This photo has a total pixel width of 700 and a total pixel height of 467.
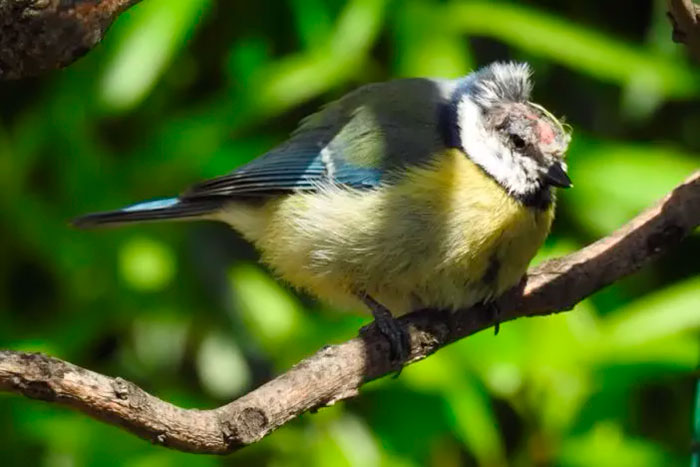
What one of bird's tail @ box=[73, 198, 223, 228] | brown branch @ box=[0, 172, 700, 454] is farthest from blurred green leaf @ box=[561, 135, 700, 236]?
bird's tail @ box=[73, 198, 223, 228]

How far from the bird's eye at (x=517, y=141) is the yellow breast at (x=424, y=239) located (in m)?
0.08

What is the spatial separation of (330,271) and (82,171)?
2.04 ft

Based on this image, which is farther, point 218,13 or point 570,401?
point 218,13

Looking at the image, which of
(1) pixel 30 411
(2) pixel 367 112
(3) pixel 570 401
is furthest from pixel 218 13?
(3) pixel 570 401

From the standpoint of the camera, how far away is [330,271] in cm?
192

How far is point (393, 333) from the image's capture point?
168cm

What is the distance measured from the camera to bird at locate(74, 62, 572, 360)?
182cm

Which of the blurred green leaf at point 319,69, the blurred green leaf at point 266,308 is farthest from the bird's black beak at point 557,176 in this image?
the blurred green leaf at point 266,308

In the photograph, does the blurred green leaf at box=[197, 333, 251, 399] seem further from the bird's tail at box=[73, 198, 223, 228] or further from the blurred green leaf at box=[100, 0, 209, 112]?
the blurred green leaf at box=[100, 0, 209, 112]

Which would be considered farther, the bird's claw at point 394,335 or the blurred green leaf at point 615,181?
the blurred green leaf at point 615,181

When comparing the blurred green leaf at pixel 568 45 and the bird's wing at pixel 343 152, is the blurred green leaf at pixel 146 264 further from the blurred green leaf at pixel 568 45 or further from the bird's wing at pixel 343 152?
the blurred green leaf at pixel 568 45

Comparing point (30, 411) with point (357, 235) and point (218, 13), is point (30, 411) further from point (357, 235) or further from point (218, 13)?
point (218, 13)

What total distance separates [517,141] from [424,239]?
0.25 metres

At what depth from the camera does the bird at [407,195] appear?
182 centimetres
